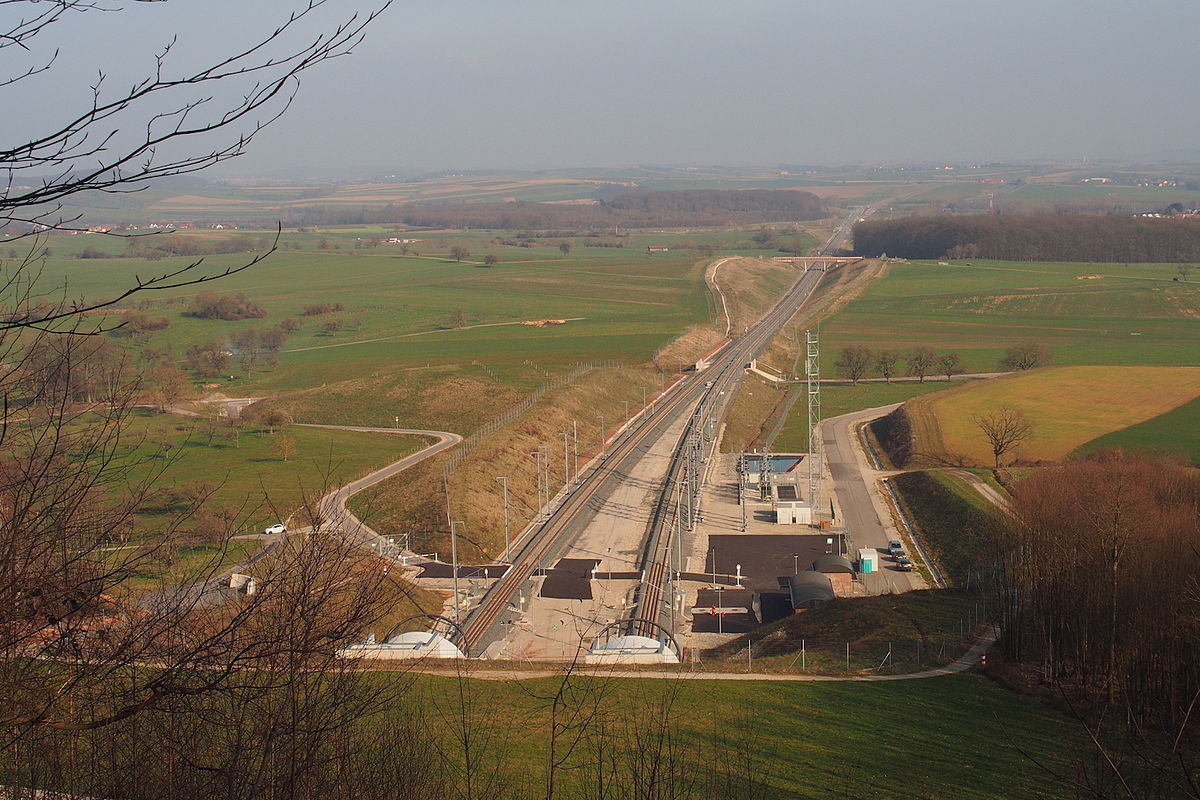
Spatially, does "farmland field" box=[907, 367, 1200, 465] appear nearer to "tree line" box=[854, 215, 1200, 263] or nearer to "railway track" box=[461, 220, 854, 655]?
"railway track" box=[461, 220, 854, 655]

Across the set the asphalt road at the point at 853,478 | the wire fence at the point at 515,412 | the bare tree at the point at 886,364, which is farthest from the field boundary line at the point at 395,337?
the asphalt road at the point at 853,478

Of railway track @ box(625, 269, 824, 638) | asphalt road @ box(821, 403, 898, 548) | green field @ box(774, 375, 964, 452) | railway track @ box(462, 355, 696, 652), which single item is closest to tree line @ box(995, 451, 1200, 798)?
railway track @ box(625, 269, 824, 638)

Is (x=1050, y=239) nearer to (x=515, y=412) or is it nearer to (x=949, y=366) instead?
(x=949, y=366)

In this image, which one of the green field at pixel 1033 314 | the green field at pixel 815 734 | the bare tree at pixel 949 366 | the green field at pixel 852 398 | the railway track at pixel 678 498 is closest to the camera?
the green field at pixel 815 734

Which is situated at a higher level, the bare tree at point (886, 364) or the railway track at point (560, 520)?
the railway track at point (560, 520)

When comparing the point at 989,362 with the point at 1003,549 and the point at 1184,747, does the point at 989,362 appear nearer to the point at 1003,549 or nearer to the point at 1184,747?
the point at 1003,549

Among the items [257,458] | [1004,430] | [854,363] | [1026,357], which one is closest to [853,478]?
[1004,430]

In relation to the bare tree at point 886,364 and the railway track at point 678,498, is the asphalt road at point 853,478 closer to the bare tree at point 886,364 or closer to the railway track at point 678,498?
the railway track at point 678,498
